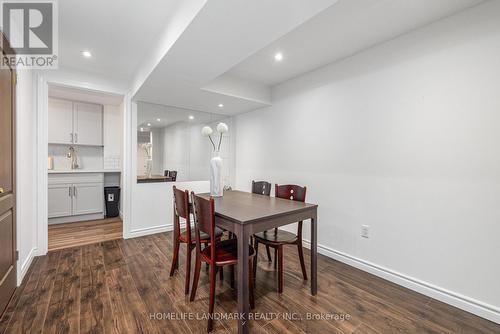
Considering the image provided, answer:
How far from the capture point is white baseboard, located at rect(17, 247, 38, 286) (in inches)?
83.1

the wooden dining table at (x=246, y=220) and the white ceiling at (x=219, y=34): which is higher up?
the white ceiling at (x=219, y=34)

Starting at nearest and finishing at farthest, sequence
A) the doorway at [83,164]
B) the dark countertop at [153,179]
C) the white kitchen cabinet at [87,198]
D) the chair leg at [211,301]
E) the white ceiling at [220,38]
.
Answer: the white ceiling at [220,38] → the chair leg at [211,301] → the dark countertop at [153,179] → the doorway at [83,164] → the white kitchen cabinet at [87,198]

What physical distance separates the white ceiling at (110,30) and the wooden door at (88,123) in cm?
169

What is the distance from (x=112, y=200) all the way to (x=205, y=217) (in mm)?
3914

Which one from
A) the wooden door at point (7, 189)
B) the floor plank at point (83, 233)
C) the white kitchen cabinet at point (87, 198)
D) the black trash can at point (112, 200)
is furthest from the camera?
the black trash can at point (112, 200)

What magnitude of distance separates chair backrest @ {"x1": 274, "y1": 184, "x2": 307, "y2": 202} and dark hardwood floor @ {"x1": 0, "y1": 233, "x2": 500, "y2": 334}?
81 centimetres

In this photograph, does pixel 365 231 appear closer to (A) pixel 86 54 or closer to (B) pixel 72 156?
(A) pixel 86 54

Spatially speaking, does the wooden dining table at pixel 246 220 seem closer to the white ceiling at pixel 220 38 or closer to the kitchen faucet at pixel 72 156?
the white ceiling at pixel 220 38

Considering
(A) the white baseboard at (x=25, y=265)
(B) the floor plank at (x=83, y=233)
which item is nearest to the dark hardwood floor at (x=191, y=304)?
(A) the white baseboard at (x=25, y=265)

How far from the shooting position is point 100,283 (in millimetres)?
2137

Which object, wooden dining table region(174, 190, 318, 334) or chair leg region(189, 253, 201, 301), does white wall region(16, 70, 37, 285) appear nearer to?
chair leg region(189, 253, 201, 301)

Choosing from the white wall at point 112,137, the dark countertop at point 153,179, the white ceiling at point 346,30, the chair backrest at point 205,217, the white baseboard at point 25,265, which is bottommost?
the white baseboard at point 25,265

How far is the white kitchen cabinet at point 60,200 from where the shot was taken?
3969mm

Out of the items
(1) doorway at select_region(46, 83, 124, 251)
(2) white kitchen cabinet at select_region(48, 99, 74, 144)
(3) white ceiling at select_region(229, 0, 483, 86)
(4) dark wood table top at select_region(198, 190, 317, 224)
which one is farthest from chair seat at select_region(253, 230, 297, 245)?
(2) white kitchen cabinet at select_region(48, 99, 74, 144)
